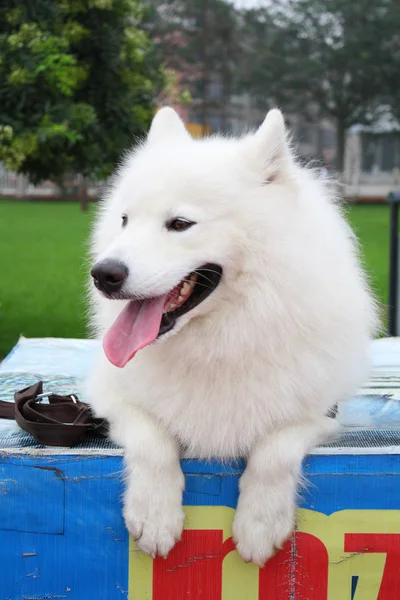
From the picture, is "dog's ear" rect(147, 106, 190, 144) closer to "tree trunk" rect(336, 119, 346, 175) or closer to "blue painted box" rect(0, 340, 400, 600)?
"blue painted box" rect(0, 340, 400, 600)

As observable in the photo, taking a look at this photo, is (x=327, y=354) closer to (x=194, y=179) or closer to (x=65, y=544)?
(x=194, y=179)

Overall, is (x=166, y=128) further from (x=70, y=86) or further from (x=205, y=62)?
(x=205, y=62)

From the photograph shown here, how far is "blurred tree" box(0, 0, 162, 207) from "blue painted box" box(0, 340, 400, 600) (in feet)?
14.0

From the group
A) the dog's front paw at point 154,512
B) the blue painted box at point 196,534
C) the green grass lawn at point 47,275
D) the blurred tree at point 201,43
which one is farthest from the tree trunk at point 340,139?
the dog's front paw at point 154,512

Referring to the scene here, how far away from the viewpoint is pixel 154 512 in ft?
7.61

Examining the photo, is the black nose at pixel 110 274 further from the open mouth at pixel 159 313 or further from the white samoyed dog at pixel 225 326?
the open mouth at pixel 159 313

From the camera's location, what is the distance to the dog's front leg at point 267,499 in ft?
7.58

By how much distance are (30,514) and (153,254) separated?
955 millimetres

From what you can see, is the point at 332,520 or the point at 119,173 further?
the point at 119,173

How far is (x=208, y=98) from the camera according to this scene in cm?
5041

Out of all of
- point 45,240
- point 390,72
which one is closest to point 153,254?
point 45,240

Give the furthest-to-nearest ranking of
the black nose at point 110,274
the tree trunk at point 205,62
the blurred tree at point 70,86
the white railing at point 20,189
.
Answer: the tree trunk at point 205,62 < the white railing at point 20,189 < the blurred tree at point 70,86 < the black nose at point 110,274

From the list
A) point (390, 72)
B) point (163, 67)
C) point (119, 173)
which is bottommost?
point (119, 173)

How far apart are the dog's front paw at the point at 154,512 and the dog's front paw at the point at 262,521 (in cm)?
20
